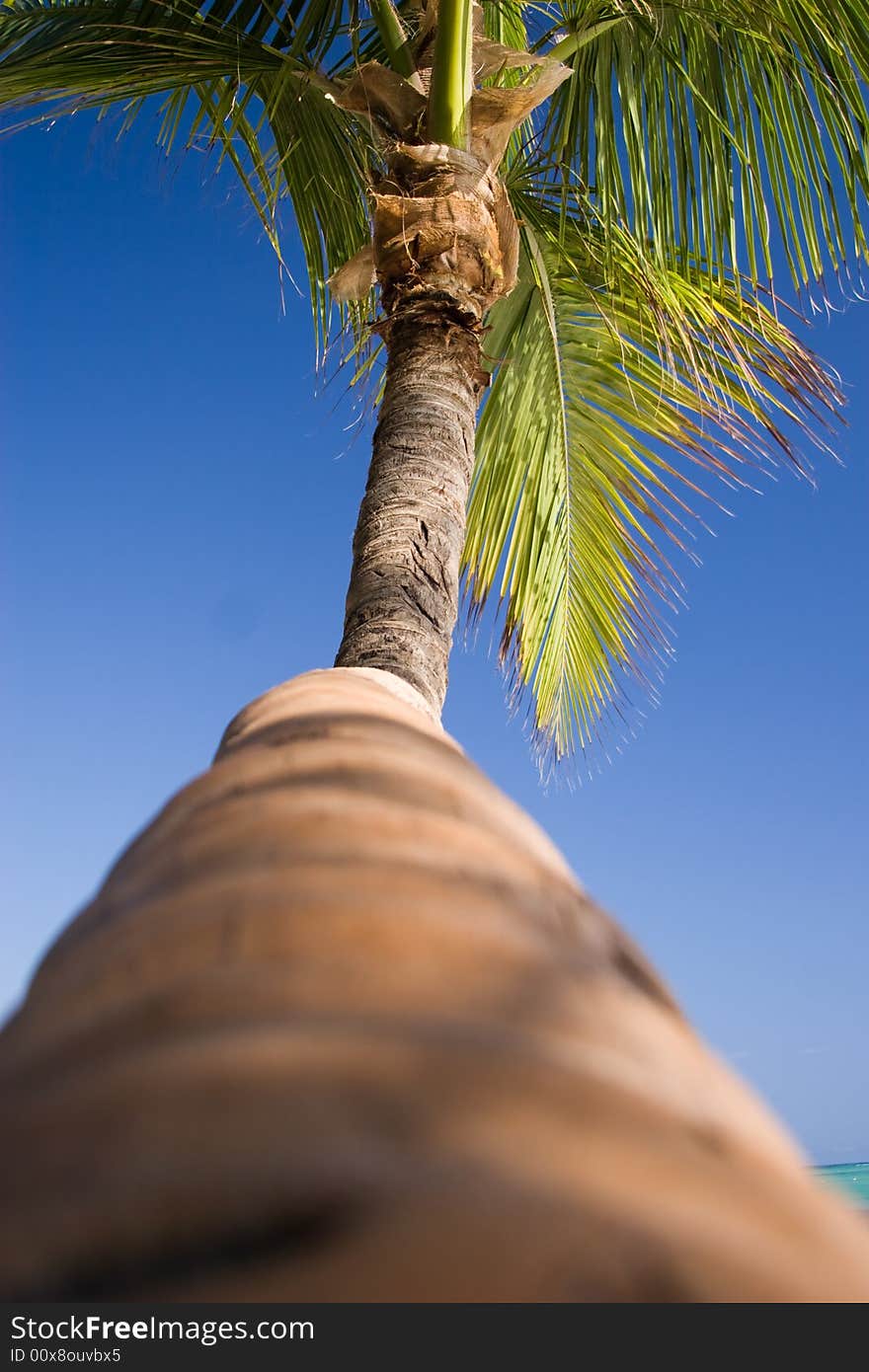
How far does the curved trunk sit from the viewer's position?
20 centimetres

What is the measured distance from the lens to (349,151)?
269 cm

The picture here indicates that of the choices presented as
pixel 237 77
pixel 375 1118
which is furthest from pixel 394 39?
pixel 375 1118

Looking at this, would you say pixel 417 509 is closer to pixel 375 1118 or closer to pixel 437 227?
pixel 437 227

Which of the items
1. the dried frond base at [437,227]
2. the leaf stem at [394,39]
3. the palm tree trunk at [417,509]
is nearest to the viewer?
the palm tree trunk at [417,509]

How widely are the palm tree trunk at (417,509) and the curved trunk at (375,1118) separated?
A: 112 cm

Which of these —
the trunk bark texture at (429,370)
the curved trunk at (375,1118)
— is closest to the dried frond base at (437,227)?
the trunk bark texture at (429,370)

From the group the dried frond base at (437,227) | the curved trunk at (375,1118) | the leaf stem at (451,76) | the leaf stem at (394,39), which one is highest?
the leaf stem at (394,39)

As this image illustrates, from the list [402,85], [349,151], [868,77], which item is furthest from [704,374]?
[349,151]

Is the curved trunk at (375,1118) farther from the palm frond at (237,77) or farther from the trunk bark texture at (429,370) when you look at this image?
the palm frond at (237,77)

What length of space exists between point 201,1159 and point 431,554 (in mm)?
1502

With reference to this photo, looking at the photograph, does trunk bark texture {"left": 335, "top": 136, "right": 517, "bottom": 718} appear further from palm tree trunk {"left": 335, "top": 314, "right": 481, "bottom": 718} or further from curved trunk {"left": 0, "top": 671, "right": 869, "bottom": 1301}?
curved trunk {"left": 0, "top": 671, "right": 869, "bottom": 1301}

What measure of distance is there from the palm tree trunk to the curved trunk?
112 cm

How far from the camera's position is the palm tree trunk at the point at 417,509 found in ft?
5.00

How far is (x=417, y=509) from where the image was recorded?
170 cm
